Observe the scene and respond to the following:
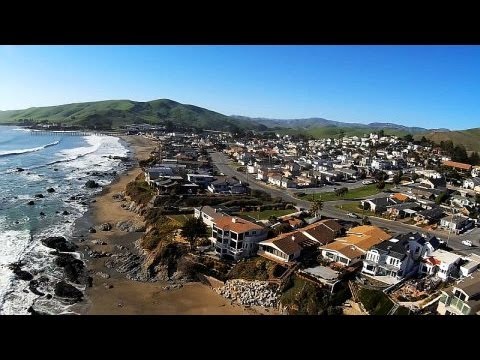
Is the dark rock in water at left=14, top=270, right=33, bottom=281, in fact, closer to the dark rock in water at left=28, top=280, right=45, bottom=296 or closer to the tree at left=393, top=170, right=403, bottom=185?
the dark rock in water at left=28, top=280, right=45, bottom=296

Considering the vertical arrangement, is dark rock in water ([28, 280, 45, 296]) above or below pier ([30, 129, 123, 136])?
below

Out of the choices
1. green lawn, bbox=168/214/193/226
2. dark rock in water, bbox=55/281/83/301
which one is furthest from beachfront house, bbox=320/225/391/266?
dark rock in water, bbox=55/281/83/301

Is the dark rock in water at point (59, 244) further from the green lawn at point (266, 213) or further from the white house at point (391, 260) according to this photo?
the white house at point (391, 260)

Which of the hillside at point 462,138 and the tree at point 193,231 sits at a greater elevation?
the hillside at point 462,138

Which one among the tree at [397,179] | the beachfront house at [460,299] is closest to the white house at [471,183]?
the tree at [397,179]

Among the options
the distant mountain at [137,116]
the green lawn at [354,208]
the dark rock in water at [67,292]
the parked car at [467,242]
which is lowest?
the dark rock in water at [67,292]

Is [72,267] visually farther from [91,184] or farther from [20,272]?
[91,184]
